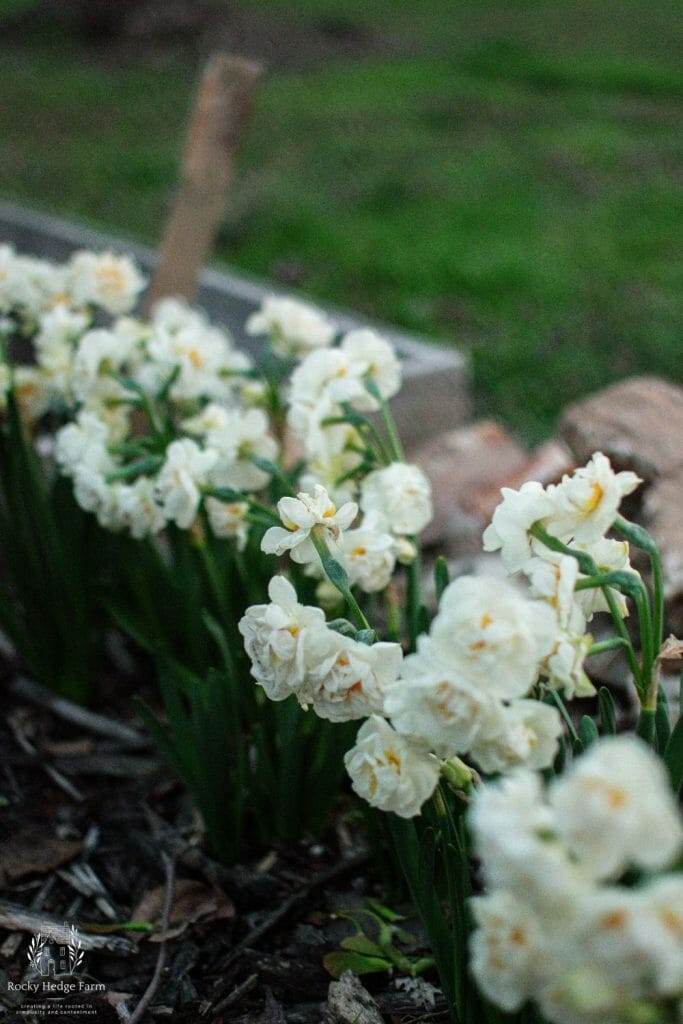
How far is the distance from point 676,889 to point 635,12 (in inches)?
420

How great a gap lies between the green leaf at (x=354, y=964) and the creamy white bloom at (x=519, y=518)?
24.9 inches

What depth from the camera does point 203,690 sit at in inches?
56.2

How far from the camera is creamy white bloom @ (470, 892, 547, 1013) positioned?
28.7 inches

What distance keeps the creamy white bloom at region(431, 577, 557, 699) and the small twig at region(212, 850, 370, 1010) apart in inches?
29.2

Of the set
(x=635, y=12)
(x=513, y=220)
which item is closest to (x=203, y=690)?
(x=513, y=220)

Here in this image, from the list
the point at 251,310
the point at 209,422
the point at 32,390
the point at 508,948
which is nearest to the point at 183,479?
the point at 209,422

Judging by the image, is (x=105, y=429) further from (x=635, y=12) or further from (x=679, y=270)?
(x=635, y=12)

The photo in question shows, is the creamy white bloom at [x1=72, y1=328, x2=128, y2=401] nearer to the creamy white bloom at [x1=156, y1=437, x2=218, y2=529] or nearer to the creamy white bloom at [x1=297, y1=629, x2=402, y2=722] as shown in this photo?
the creamy white bloom at [x1=156, y1=437, x2=218, y2=529]

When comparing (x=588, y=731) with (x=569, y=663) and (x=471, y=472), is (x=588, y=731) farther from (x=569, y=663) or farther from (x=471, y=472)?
(x=471, y=472)

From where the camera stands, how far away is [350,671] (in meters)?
0.97

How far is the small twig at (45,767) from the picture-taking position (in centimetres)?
181

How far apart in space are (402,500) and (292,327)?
0.56m

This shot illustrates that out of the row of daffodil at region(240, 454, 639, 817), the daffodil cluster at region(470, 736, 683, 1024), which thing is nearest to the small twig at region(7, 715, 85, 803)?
the row of daffodil at region(240, 454, 639, 817)

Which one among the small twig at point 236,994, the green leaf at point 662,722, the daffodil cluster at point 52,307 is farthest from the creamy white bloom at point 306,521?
the daffodil cluster at point 52,307
